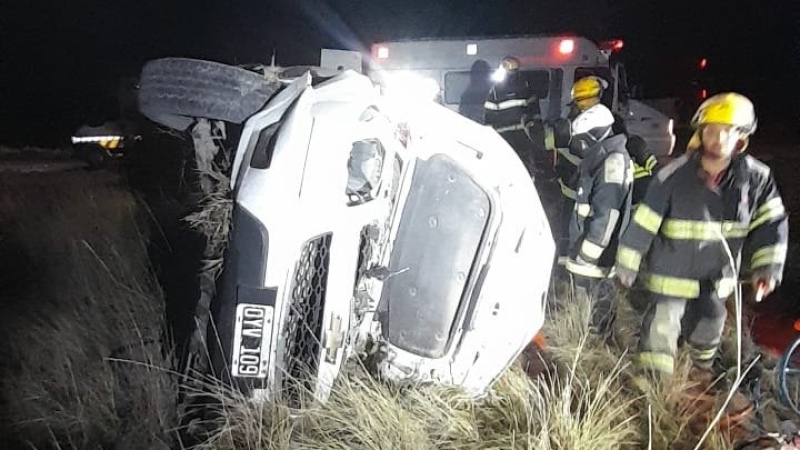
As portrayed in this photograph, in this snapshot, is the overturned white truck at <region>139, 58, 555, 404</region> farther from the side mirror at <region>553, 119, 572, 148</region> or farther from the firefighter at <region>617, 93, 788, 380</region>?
the side mirror at <region>553, 119, 572, 148</region>

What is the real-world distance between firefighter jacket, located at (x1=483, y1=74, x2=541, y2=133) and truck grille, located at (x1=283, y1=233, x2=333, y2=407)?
4.72 m

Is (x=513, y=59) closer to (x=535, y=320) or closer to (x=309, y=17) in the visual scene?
(x=535, y=320)

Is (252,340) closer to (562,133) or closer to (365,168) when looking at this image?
(365,168)

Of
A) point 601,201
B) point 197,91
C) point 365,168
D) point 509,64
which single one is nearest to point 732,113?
point 601,201

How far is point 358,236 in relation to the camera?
295 centimetres

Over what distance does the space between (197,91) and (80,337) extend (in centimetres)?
166

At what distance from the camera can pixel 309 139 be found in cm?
280

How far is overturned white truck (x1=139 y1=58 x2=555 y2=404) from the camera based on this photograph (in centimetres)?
278

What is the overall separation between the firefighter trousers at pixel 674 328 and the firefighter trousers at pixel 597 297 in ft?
2.84

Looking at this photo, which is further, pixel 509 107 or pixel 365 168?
pixel 509 107

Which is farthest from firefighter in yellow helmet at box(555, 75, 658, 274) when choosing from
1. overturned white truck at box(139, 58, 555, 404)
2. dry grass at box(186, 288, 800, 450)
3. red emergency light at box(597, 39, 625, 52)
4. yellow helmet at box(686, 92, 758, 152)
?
red emergency light at box(597, 39, 625, 52)

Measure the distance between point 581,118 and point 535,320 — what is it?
7.41ft

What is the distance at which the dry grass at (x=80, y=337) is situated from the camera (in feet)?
10.7

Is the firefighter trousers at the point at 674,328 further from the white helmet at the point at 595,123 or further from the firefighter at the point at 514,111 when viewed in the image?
the firefighter at the point at 514,111
